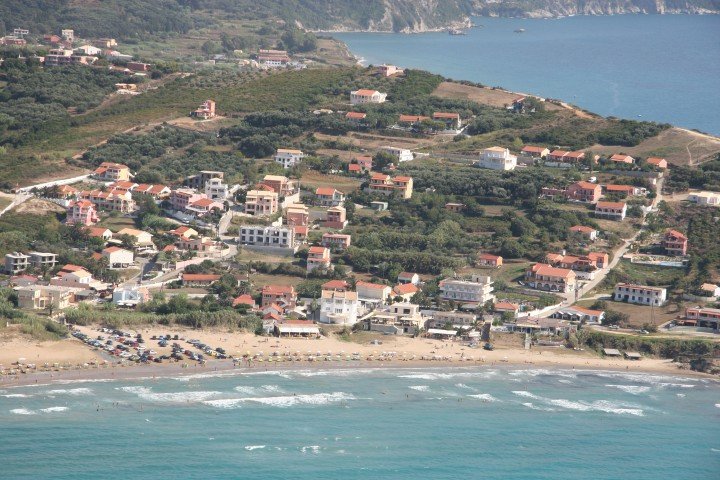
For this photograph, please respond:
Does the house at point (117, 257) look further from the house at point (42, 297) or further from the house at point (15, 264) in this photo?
the house at point (42, 297)

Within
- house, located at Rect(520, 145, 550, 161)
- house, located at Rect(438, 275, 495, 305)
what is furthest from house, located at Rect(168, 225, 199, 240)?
house, located at Rect(520, 145, 550, 161)

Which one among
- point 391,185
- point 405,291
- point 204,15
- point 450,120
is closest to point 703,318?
point 405,291

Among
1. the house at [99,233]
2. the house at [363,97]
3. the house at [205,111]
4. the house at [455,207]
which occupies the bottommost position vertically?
the house at [99,233]

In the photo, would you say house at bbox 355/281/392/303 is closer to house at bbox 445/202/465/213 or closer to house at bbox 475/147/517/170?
house at bbox 445/202/465/213

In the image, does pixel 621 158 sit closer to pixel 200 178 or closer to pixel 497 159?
pixel 497 159

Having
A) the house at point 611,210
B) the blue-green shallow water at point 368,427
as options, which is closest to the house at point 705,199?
the house at point 611,210
